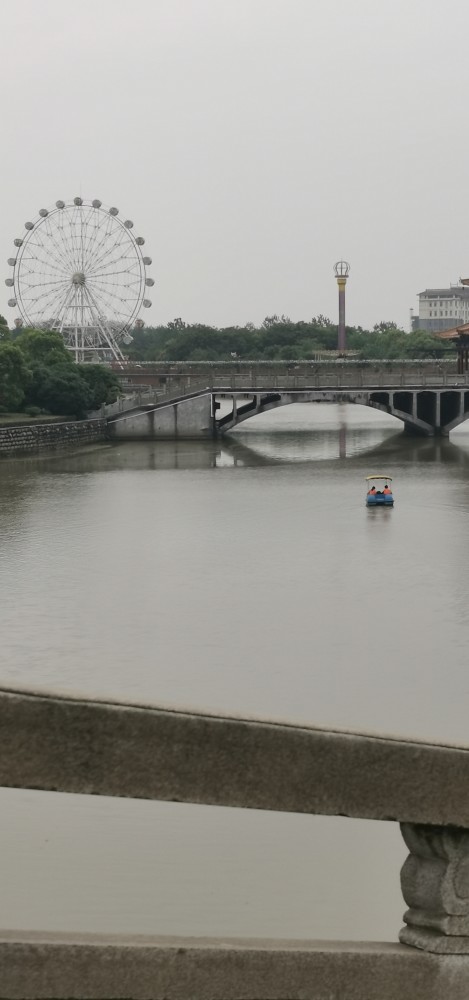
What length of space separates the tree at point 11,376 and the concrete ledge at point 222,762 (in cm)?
7197

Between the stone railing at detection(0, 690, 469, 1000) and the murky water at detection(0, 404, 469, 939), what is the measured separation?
0.18 meters

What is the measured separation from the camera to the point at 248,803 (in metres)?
4.55

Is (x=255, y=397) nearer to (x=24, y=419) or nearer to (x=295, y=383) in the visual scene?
(x=295, y=383)

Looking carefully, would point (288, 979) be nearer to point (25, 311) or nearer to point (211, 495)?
point (211, 495)

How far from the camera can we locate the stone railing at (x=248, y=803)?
4.35 m

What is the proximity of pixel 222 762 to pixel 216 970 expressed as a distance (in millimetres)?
829

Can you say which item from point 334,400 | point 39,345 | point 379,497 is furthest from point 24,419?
point 379,497

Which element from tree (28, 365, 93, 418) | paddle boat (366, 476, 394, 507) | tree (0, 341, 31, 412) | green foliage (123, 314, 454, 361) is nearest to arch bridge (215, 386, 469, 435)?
tree (28, 365, 93, 418)

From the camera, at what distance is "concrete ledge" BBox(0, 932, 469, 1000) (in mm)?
4559

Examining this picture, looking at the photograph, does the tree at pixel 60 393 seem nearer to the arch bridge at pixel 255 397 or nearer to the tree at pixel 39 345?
the arch bridge at pixel 255 397

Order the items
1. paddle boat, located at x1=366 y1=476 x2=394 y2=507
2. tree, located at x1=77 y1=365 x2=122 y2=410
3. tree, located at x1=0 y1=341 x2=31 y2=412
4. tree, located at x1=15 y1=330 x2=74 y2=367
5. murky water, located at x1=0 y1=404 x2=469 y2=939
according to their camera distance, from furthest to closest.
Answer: tree, located at x1=15 y1=330 x2=74 y2=367
tree, located at x1=77 y1=365 x2=122 y2=410
tree, located at x1=0 y1=341 x2=31 y2=412
paddle boat, located at x1=366 y1=476 x2=394 y2=507
murky water, located at x1=0 y1=404 x2=469 y2=939

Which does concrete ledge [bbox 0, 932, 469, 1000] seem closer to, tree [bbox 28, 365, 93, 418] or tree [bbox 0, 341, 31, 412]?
tree [bbox 0, 341, 31, 412]

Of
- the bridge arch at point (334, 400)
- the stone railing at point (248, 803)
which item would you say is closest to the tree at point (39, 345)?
the bridge arch at point (334, 400)

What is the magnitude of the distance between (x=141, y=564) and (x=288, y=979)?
30.2 m
